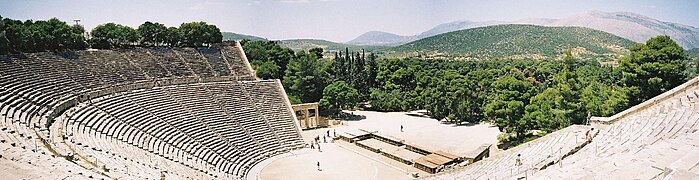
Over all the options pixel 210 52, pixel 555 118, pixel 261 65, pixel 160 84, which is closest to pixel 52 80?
pixel 160 84

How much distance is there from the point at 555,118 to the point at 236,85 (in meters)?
23.4

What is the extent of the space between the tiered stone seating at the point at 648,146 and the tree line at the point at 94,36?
108 feet

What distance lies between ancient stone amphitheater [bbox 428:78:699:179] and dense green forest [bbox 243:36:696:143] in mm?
3806

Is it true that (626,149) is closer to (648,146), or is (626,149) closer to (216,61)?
(648,146)

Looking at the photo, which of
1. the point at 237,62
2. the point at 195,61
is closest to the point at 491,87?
the point at 237,62

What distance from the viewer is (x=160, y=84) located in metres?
33.8

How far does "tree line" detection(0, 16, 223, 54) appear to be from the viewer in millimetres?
31203

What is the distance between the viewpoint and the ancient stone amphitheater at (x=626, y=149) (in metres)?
11.2

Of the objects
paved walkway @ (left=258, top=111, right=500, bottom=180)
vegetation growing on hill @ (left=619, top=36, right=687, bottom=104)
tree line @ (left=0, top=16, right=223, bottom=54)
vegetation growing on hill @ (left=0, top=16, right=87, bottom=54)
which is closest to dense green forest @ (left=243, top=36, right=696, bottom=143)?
vegetation growing on hill @ (left=619, top=36, right=687, bottom=104)

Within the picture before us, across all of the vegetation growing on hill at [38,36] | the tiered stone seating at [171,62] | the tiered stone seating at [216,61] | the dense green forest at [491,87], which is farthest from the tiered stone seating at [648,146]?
the vegetation growing on hill at [38,36]

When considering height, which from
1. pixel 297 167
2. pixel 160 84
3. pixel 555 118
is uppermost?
pixel 160 84

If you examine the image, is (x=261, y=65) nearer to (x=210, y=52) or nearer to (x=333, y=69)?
(x=210, y=52)

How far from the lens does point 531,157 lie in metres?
19.7

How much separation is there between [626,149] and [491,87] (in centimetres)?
3002
